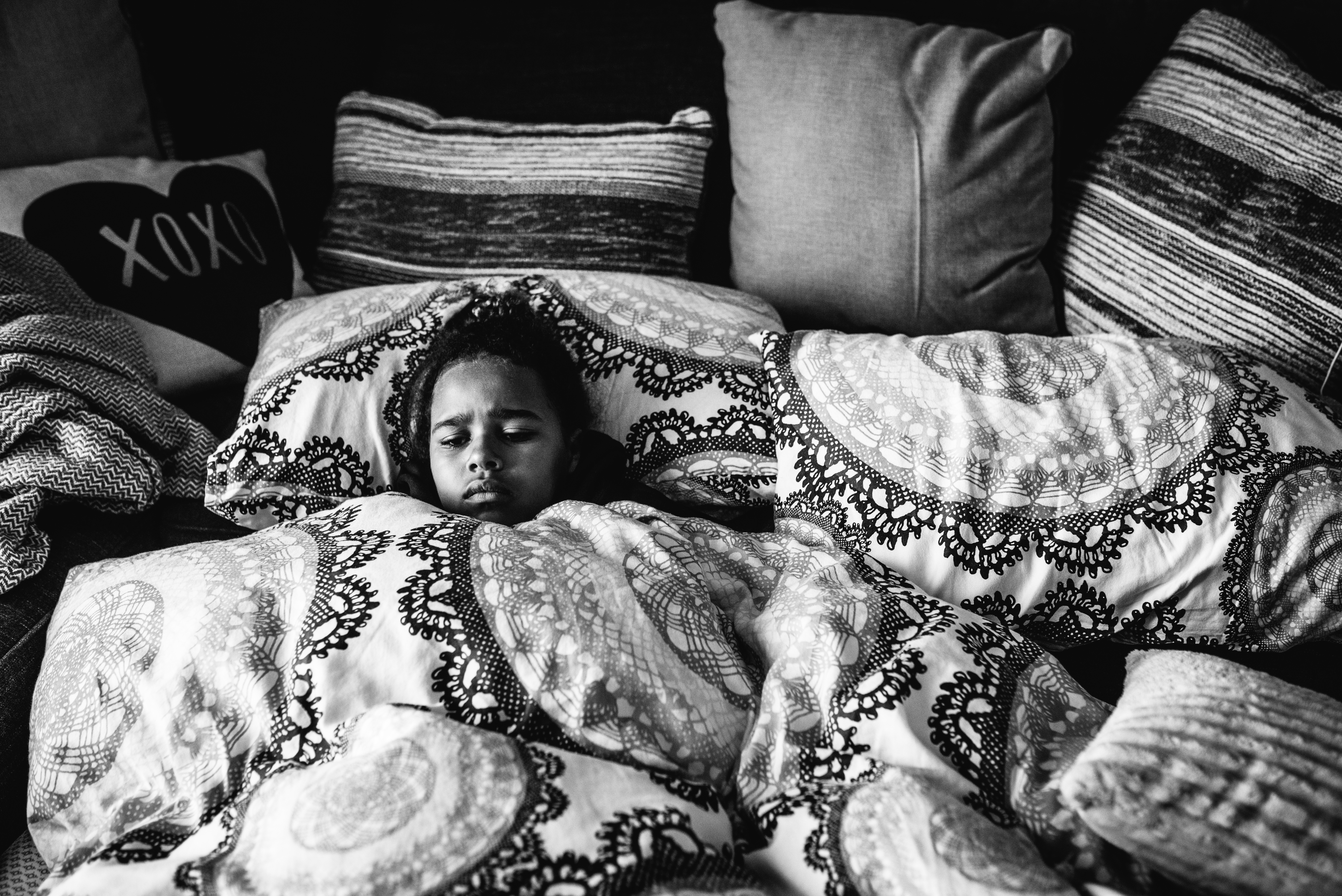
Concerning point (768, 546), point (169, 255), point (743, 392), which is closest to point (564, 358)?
point (743, 392)

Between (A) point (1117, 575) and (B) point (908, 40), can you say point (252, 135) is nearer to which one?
(B) point (908, 40)

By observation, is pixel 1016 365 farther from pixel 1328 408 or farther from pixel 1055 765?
pixel 1055 765

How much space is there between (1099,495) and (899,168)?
61cm

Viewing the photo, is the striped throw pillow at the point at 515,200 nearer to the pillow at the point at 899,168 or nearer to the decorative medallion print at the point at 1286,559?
the pillow at the point at 899,168

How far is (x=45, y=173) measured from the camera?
1.46 m

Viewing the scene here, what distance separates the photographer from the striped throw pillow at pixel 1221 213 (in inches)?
50.0

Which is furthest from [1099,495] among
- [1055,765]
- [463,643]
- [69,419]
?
[69,419]

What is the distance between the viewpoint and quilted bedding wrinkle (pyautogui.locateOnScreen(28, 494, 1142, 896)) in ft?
2.27

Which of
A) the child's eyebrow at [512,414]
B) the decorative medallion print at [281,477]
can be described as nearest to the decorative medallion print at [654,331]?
the child's eyebrow at [512,414]

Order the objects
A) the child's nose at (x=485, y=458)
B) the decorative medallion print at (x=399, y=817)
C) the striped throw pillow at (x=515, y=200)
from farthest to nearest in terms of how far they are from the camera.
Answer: the striped throw pillow at (x=515, y=200)
the child's nose at (x=485, y=458)
the decorative medallion print at (x=399, y=817)

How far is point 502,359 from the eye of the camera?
48.7 inches

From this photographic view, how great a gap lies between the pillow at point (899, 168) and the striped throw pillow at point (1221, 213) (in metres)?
0.09

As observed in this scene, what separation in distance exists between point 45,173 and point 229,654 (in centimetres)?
103

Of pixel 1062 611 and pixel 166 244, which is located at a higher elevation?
pixel 166 244
